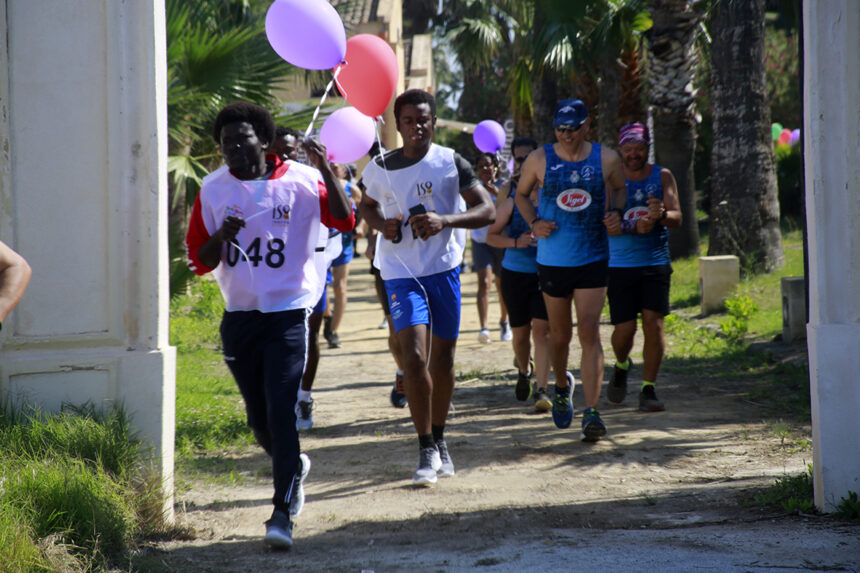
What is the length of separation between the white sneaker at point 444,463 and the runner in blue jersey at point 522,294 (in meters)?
1.78

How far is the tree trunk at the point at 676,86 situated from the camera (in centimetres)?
1279

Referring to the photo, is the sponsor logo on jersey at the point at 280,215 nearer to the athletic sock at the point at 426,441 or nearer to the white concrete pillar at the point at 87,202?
the white concrete pillar at the point at 87,202

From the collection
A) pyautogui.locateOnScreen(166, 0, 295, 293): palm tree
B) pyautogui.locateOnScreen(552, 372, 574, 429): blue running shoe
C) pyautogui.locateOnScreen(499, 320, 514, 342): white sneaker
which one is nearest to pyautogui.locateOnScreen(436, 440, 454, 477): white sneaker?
pyautogui.locateOnScreen(552, 372, 574, 429): blue running shoe

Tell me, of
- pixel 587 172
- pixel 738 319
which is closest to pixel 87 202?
pixel 587 172

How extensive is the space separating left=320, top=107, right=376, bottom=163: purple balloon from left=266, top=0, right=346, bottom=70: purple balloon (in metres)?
1.13

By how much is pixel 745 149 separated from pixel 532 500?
8.93m

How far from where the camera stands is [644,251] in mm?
6969

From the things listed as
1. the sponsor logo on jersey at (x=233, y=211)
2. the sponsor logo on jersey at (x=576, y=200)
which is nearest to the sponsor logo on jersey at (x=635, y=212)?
the sponsor logo on jersey at (x=576, y=200)

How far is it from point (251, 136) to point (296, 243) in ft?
1.82

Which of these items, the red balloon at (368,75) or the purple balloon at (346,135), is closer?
the red balloon at (368,75)

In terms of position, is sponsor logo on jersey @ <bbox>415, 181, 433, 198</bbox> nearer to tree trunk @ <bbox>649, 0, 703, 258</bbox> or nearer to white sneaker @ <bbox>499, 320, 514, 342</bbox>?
white sneaker @ <bbox>499, 320, 514, 342</bbox>

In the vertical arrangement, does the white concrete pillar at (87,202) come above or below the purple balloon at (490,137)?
below

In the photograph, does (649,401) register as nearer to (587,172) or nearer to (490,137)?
(587,172)

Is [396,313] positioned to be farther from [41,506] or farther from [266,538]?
[41,506]
